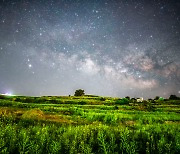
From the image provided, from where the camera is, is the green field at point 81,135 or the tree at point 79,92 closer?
the green field at point 81,135

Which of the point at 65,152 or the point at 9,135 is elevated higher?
the point at 9,135

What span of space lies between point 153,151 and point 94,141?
261 cm

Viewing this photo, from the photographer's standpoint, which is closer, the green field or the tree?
the green field

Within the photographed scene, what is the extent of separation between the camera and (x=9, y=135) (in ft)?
29.7

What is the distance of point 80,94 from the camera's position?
100 meters

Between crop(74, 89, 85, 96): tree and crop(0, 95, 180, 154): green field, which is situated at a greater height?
crop(74, 89, 85, 96): tree

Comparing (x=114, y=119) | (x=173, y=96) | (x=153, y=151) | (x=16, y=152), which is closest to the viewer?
(x=16, y=152)

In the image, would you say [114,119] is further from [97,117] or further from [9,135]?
[9,135]

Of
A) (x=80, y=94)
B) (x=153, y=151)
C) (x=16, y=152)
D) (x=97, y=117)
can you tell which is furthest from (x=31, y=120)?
(x=80, y=94)

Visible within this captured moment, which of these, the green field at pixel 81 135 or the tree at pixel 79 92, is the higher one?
the tree at pixel 79 92

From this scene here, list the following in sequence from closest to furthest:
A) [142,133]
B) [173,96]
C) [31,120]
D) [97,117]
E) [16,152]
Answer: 1. [16,152]
2. [142,133]
3. [31,120]
4. [97,117]
5. [173,96]

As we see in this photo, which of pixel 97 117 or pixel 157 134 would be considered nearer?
pixel 157 134

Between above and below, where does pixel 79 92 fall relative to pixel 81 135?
above

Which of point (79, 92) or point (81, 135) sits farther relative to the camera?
point (79, 92)
